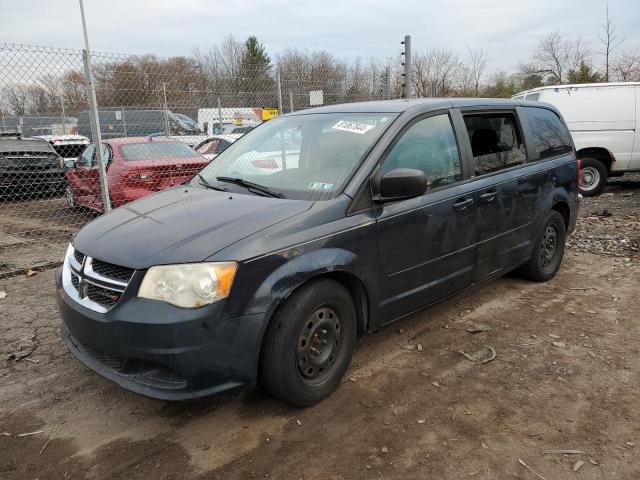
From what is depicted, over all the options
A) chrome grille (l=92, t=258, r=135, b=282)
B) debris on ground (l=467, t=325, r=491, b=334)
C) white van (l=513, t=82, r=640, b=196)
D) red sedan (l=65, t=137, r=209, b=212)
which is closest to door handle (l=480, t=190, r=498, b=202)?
debris on ground (l=467, t=325, r=491, b=334)

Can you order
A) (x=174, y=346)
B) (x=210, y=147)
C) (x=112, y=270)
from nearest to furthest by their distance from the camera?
(x=174, y=346), (x=112, y=270), (x=210, y=147)

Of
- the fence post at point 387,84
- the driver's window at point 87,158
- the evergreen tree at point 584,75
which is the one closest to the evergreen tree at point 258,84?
the fence post at point 387,84

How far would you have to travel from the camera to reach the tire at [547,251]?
196 inches

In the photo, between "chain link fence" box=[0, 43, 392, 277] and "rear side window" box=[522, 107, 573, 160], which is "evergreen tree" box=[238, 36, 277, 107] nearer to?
"chain link fence" box=[0, 43, 392, 277]

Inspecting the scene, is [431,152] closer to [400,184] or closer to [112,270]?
[400,184]

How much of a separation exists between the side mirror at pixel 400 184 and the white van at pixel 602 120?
783 cm

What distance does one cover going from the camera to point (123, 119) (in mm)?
9938

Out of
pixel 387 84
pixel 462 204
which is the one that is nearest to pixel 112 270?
pixel 462 204

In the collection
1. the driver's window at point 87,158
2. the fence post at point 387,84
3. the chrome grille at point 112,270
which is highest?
the fence post at point 387,84

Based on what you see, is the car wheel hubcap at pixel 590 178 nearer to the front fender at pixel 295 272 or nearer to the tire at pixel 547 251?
the tire at pixel 547 251

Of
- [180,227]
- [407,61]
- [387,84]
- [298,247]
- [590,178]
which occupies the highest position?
[407,61]

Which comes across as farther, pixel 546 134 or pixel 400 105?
pixel 546 134

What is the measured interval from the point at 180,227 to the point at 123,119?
26.2ft

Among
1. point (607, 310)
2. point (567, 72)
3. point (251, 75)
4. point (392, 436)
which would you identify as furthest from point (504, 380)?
point (567, 72)
